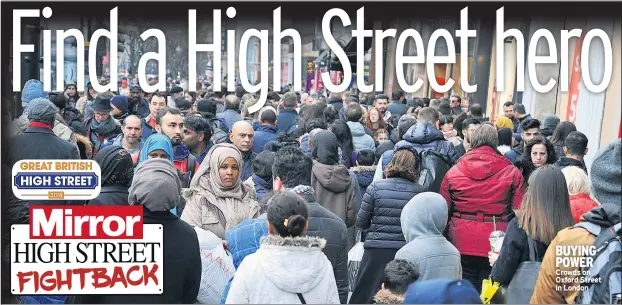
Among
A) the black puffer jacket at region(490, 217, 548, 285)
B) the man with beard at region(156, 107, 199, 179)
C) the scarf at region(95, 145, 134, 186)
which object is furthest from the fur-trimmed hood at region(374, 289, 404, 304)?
the man with beard at region(156, 107, 199, 179)

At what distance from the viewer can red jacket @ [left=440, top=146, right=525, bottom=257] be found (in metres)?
7.52

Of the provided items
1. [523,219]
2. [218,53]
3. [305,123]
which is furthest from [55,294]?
[305,123]

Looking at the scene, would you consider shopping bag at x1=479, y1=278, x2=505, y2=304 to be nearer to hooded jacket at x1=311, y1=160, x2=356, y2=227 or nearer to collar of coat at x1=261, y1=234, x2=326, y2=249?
collar of coat at x1=261, y1=234, x2=326, y2=249

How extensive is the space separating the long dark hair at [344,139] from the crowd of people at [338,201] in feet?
0.07

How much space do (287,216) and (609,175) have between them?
1887mm

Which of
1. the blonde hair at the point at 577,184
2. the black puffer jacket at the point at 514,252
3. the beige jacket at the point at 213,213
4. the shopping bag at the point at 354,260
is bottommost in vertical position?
the shopping bag at the point at 354,260

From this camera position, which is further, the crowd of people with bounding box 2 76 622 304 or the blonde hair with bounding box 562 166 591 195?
the blonde hair with bounding box 562 166 591 195

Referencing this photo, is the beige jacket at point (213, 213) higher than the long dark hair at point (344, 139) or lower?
lower

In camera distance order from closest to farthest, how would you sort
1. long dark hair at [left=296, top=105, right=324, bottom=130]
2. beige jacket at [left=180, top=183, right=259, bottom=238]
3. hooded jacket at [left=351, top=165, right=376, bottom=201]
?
1. beige jacket at [left=180, top=183, right=259, bottom=238]
2. hooded jacket at [left=351, top=165, right=376, bottom=201]
3. long dark hair at [left=296, top=105, right=324, bottom=130]

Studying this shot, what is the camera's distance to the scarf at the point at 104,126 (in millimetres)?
9867

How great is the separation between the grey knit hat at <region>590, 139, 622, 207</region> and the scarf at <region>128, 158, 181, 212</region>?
2.37 m

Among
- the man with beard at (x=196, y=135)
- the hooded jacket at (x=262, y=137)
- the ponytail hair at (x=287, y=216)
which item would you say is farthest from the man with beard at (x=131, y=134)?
the ponytail hair at (x=287, y=216)

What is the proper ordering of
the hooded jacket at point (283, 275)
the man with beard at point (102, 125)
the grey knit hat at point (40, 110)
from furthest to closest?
1. the man with beard at point (102, 125)
2. the grey knit hat at point (40, 110)
3. the hooded jacket at point (283, 275)

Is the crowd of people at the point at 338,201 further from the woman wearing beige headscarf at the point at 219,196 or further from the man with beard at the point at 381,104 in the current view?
the man with beard at the point at 381,104
